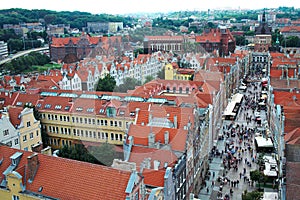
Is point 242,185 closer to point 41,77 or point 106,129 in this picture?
point 106,129

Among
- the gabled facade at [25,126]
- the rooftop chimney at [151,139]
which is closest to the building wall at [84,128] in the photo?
the gabled facade at [25,126]

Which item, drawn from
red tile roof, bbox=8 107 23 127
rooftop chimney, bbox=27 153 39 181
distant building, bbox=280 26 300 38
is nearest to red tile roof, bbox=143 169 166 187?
rooftop chimney, bbox=27 153 39 181

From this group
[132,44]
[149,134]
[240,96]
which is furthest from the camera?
[132,44]

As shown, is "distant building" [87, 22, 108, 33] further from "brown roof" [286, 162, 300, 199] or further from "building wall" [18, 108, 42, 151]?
"brown roof" [286, 162, 300, 199]

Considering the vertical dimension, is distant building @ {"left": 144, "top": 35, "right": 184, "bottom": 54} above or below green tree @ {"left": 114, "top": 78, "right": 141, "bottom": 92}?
above

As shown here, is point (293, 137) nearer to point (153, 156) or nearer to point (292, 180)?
point (292, 180)

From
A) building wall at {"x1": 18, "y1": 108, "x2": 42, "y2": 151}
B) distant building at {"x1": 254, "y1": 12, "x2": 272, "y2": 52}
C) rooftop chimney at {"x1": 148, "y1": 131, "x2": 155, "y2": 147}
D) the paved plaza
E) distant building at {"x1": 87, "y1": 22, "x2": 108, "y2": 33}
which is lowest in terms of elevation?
the paved plaza

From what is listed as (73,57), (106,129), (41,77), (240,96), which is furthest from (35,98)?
(73,57)
